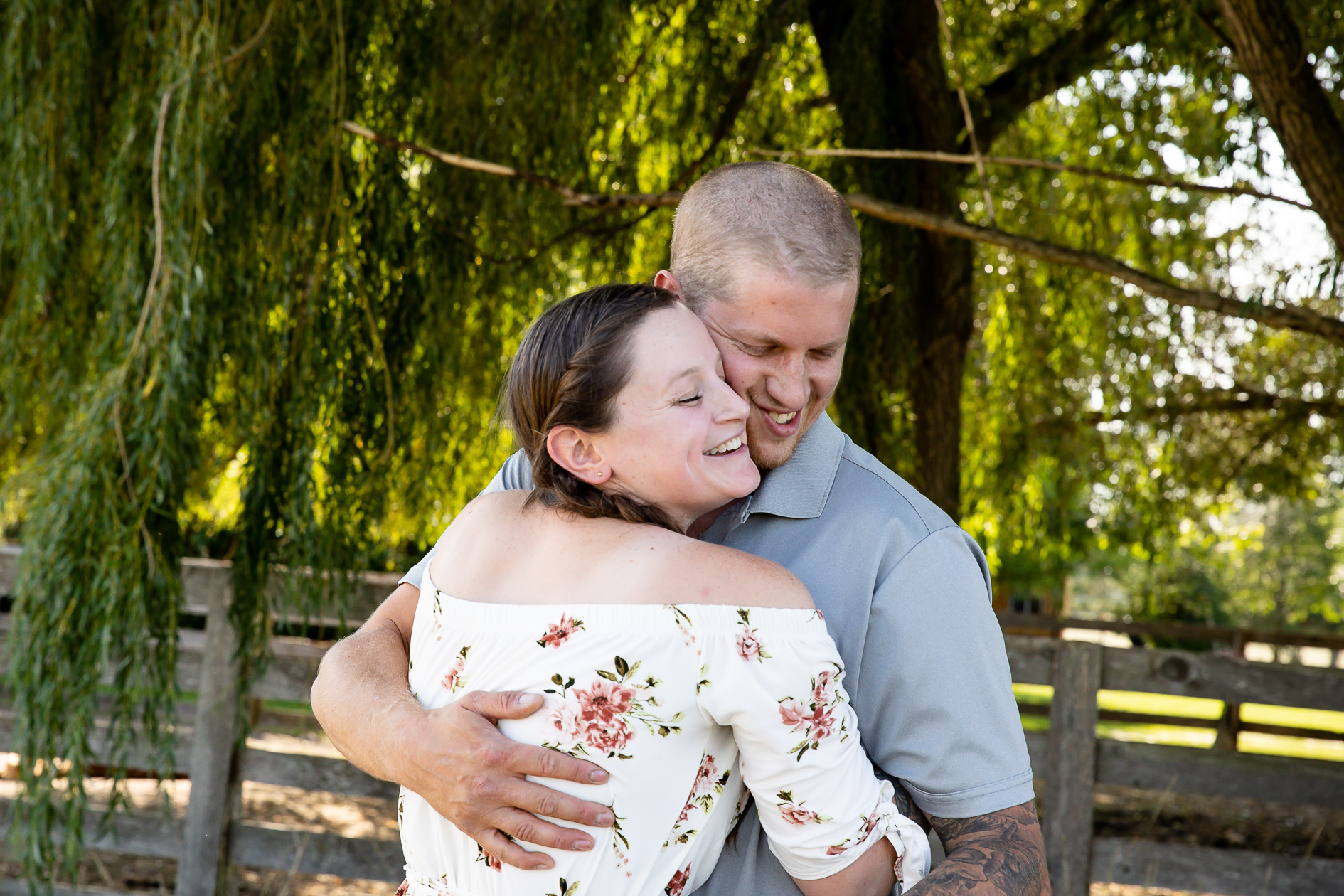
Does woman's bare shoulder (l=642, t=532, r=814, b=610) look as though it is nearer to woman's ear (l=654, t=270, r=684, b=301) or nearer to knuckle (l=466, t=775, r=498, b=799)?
knuckle (l=466, t=775, r=498, b=799)

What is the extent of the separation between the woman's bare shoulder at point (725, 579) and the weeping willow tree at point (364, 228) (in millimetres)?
1653

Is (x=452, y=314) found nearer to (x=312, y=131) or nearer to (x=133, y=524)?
(x=312, y=131)

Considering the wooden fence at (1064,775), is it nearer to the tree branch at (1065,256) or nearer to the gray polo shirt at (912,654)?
the tree branch at (1065,256)

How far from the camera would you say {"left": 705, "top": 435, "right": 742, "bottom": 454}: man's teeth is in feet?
4.51

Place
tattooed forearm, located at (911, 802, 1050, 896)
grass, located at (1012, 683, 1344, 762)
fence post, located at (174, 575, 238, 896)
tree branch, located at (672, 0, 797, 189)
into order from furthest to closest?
grass, located at (1012, 683, 1344, 762) → fence post, located at (174, 575, 238, 896) → tree branch, located at (672, 0, 797, 189) → tattooed forearm, located at (911, 802, 1050, 896)

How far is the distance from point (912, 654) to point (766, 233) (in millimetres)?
629

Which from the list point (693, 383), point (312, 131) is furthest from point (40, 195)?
point (693, 383)

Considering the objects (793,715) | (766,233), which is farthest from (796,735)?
(766,233)

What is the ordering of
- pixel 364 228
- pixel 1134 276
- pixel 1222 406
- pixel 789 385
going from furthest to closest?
pixel 1222 406, pixel 364 228, pixel 1134 276, pixel 789 385

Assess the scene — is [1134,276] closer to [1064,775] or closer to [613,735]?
[1064,775]

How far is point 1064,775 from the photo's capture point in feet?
12.3

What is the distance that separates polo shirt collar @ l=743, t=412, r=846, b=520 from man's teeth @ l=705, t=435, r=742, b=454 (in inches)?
5.3

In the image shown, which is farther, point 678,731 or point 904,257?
point 904,257

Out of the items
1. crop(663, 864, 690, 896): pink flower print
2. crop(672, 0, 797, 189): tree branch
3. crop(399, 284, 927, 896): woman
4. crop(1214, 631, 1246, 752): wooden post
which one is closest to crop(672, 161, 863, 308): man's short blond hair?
crop(399, 284, 927, 896): woman
